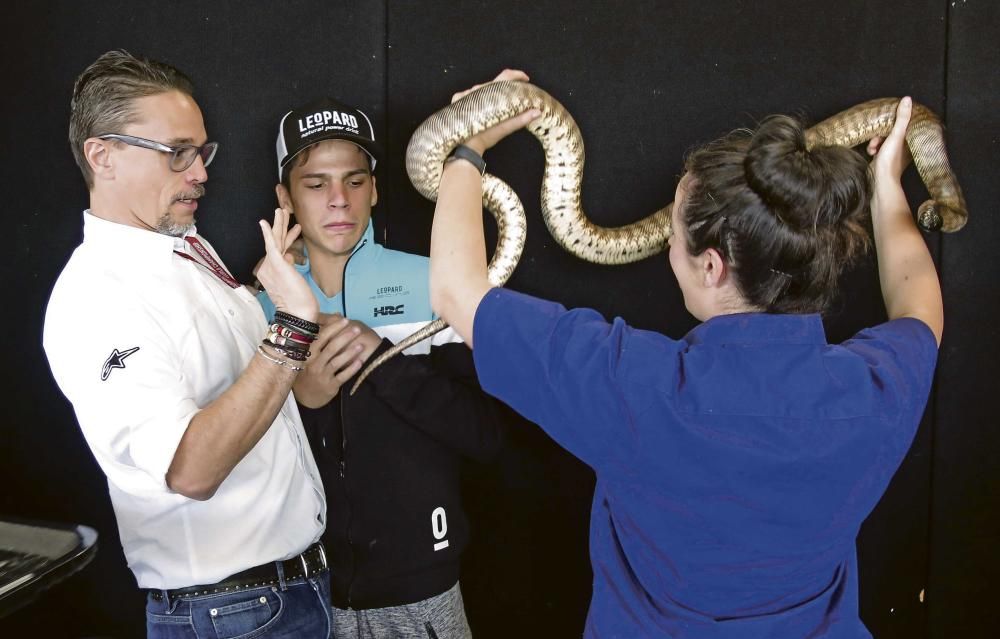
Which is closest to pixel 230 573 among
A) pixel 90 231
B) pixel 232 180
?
pixel 90 231

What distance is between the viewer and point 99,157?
1.45 m

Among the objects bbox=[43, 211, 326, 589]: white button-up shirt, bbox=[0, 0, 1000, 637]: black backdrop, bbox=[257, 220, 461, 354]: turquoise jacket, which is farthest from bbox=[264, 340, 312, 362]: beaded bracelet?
bbox=[0, 0, 1000, 637]: black backdrop

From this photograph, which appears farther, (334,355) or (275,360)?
(334,355)

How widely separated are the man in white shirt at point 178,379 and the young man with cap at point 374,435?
0.14 meters

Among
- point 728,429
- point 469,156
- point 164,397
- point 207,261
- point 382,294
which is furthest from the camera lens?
point 382,294

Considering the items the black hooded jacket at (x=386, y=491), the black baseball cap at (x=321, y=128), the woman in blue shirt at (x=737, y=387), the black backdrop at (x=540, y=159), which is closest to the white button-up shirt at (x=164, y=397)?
the black hooded jacket at (x=386, y=491)

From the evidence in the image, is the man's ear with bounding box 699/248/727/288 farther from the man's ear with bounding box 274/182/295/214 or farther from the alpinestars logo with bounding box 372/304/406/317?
the man's ear with bounding box 274/182/295/214

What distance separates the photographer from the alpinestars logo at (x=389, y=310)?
189 centimetres

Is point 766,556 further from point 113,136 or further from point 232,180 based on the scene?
point 232,180

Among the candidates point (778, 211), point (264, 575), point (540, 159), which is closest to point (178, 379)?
point (264, 575)

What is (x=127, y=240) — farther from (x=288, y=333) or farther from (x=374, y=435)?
(x=374, y=435)

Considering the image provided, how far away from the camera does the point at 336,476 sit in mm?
1754

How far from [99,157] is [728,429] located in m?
1.26

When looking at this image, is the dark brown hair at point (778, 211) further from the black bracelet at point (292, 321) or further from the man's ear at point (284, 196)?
the man's ear at point (284, 196)
